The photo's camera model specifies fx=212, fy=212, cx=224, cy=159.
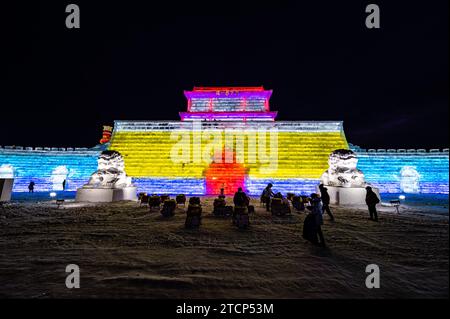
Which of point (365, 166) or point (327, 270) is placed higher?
point (365, 166)

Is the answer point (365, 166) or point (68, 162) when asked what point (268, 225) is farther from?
point (68, 162)

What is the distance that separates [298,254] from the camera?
13.9 ft

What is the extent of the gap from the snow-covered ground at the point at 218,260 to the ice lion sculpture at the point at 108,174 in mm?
5367

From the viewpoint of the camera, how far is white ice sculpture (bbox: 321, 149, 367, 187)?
11.5 meters

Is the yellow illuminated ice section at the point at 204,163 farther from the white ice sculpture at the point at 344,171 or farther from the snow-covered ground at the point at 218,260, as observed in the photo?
the snow-covered ground at the point at 218,260

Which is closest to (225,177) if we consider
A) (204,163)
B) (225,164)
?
(225,164)

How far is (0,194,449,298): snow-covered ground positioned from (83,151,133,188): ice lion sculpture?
537 centimetres

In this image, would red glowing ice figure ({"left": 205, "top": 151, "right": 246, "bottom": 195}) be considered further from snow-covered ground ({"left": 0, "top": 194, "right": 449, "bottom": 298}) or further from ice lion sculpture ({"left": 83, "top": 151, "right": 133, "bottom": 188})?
snow-covered ground ({"left": 0, "top": 194, "right": 449, "bottom": 298})

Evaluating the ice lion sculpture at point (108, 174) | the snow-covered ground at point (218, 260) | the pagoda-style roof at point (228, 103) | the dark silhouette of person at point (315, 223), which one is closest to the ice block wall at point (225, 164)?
the pagoda-style roof at point (228, 103)

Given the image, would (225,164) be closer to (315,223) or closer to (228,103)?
(228,103)

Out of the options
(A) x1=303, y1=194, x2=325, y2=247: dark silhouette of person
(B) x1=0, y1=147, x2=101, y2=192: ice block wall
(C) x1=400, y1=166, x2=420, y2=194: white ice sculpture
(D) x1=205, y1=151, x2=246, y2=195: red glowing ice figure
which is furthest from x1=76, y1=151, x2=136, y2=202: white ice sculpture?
(C) x1=400, y1=166, x2=420, y2=194: white ice sculpture

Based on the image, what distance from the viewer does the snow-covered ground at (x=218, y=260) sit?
289 centimetres

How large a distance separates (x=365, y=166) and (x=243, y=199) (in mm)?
18895
